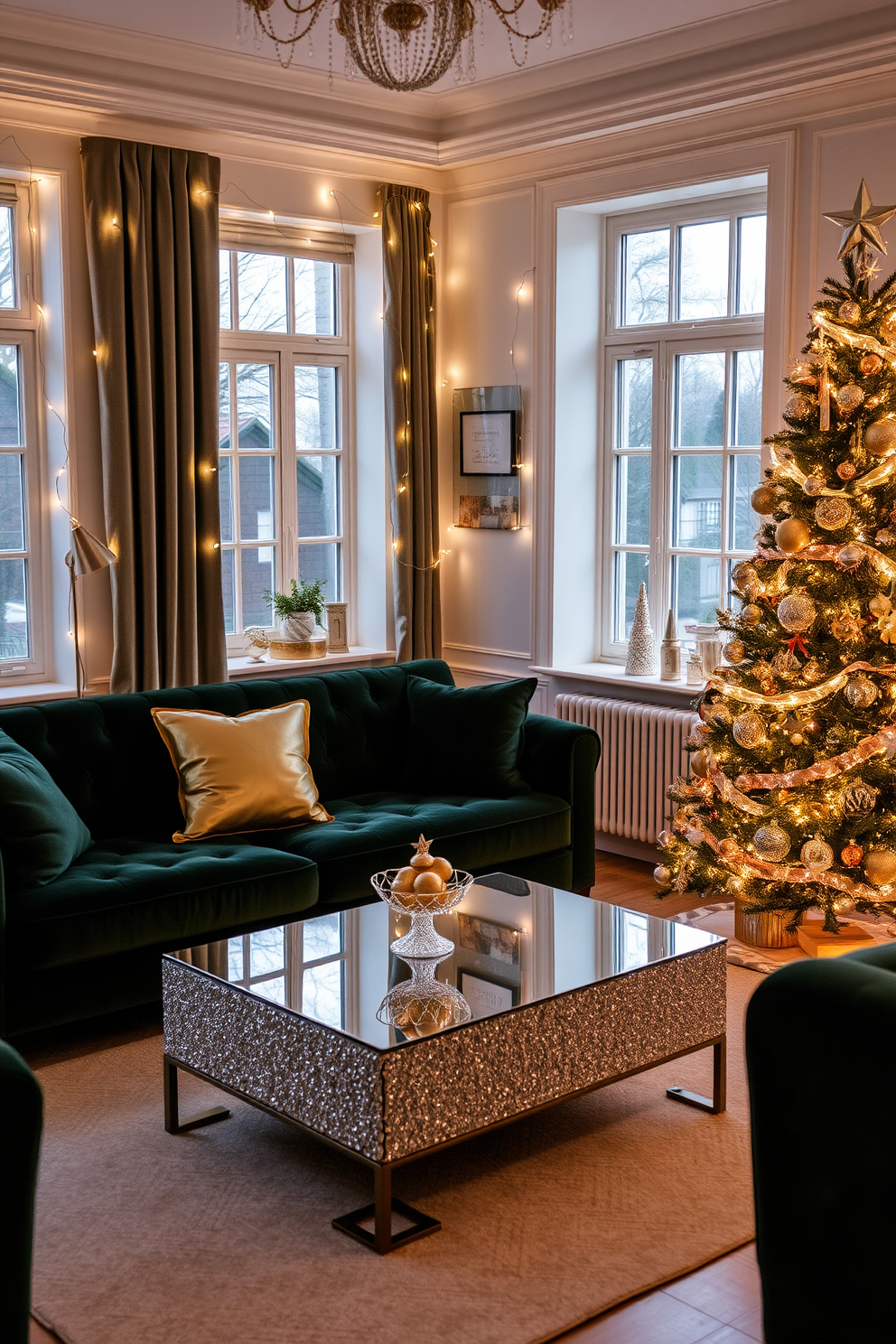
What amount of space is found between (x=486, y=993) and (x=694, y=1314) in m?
0.76

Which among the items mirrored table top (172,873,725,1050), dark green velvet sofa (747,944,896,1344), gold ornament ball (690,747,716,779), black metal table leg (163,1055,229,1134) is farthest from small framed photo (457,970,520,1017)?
gold ornament ball (690,747,716,779)

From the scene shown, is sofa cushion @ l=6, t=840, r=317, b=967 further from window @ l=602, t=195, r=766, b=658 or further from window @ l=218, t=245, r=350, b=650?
window @ l=602, t=195, r=766, b=658

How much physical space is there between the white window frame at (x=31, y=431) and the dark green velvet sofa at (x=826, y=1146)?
385 centimetres

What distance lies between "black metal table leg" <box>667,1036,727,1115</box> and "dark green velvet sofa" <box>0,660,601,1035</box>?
1188 mm

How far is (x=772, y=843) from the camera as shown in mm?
4074

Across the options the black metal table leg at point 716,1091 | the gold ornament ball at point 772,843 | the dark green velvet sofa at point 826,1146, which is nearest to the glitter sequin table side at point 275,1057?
the dark green velvet sofa at point 826,1146

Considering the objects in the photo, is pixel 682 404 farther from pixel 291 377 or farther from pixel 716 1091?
pixel 716 1091

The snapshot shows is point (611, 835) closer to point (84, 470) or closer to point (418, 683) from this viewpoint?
point (418, 683)

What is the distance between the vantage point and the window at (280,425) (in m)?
5.75

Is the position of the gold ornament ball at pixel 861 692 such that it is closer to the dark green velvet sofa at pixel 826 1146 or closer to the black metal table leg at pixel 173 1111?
the dark green velvet sofa at pixel 826 1146

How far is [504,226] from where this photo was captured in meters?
5.80

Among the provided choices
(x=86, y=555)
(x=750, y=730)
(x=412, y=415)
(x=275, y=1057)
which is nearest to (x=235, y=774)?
(x=86, y=555)

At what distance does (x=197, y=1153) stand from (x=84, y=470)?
2.83 m

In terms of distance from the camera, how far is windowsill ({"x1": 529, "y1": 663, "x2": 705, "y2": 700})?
207 inches
